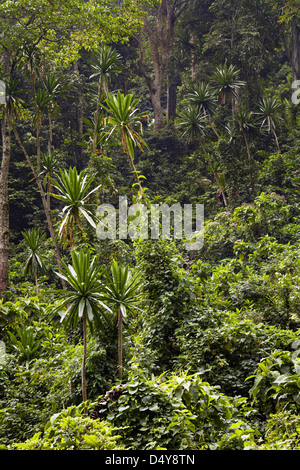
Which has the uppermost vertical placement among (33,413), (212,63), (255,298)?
(212,63)

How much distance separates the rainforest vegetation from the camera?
2.91 meters

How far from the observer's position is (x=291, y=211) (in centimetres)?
973

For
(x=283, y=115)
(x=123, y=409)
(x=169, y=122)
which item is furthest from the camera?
(x=169, y=122)

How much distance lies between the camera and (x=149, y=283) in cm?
458

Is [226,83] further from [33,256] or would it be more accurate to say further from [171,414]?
[171,414]

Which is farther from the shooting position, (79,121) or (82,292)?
(79,121)

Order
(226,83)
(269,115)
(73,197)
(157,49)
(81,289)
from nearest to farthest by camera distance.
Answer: (81,289) → (73,197) → (269,115) → (226,83) → (157,49)

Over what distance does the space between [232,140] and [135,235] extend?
8559mm

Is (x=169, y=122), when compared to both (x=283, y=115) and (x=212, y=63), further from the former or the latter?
(x=283, y=115)

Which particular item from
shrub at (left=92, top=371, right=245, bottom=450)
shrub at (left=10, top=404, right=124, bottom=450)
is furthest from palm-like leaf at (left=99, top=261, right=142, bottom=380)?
shrub at (left=10, top=404, right=124, bottom=450)

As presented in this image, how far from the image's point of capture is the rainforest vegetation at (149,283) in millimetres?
2912

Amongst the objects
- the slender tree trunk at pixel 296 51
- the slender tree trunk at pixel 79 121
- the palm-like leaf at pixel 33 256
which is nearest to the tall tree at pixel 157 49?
the slender tree trunk at pixel 79 121

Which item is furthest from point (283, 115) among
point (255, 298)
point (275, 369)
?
point (275, 369)

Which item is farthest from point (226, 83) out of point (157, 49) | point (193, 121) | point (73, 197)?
point (73, 197)
